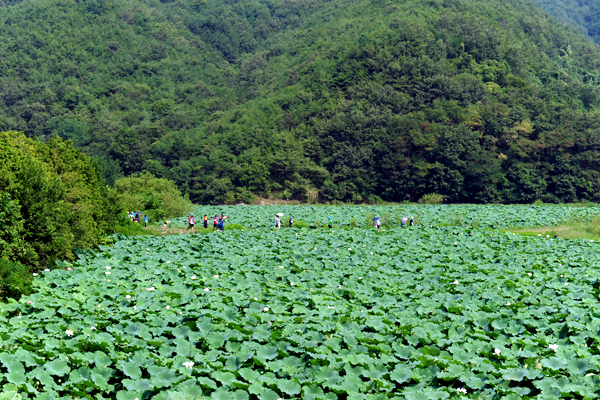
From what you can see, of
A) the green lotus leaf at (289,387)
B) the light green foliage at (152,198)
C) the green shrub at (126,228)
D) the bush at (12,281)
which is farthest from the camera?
the light green foliage at (152,198)

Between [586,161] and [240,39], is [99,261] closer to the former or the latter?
[586,161]

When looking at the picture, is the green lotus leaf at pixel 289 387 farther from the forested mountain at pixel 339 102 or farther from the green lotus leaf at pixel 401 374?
the forested mountain at pixel 339 102

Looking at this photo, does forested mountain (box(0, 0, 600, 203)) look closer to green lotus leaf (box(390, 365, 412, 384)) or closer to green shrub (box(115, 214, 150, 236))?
green shrub (box(115, 214, 150, 236))

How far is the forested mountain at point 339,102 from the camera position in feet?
211

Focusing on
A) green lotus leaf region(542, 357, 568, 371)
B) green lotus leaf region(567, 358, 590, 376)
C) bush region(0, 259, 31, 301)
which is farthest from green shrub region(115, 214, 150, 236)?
green lotus leaf region(567, 358, 590, 376)

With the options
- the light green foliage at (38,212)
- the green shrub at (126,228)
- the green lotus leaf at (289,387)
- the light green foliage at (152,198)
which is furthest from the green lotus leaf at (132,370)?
the light green foliage at (152,198)

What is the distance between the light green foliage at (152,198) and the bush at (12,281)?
1679 centimetres

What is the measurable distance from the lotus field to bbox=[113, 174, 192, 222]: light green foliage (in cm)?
1852

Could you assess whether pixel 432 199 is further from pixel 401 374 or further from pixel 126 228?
pixel 401 374

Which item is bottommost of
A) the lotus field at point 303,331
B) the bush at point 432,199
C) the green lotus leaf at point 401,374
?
the bush at point 432,199

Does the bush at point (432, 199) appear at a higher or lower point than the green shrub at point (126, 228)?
lower

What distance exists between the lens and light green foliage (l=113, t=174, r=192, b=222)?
33.8 metres

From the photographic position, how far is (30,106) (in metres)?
96.1

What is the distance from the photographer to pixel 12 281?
39.5 feet
